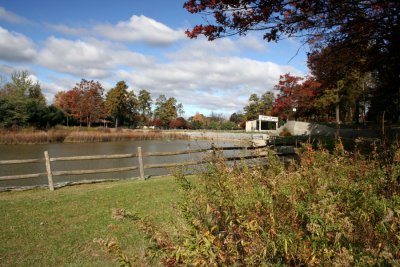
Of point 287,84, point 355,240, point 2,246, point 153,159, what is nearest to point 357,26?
point 355,240

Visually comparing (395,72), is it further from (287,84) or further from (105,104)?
(105,104)

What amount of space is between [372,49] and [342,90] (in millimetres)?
24137

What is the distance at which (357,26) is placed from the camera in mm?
6887

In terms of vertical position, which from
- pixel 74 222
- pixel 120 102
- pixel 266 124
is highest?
pixel 120 102

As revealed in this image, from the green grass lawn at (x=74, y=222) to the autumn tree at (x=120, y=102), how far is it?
54.6 m

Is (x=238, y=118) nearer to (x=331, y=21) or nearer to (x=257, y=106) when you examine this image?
(x=257, y=106)

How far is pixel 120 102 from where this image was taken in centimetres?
6375

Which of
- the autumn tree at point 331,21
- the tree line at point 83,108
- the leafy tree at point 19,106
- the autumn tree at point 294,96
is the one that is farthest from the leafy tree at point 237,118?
the autumn tree at point 331,21

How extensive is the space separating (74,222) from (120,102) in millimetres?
59293

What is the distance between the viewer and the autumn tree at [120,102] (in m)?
63.0

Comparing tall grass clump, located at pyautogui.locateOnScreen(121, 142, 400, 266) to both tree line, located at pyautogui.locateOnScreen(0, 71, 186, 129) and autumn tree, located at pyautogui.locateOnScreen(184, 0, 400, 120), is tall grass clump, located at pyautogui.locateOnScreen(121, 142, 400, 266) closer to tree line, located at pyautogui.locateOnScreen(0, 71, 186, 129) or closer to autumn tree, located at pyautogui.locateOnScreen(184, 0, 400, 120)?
autumn tree, located at pyautogui.locateOnScreen(184, 0, 400, 120)

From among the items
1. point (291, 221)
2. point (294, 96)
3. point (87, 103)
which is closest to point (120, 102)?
point (87, 103)

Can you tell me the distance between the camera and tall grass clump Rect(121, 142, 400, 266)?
1.76 metres

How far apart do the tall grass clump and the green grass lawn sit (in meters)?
0.61
